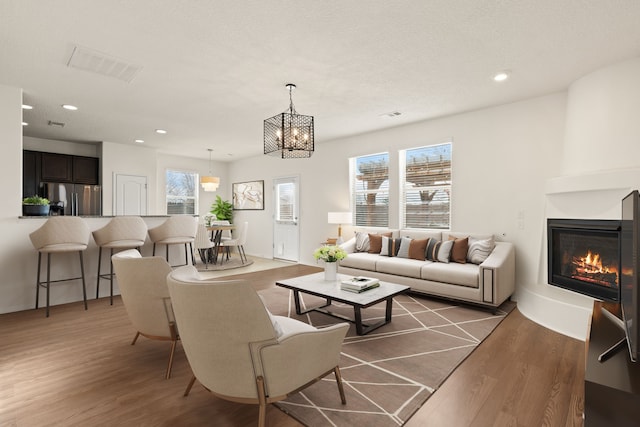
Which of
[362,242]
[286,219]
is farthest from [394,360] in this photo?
[286,219]

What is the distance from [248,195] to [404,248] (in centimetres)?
506

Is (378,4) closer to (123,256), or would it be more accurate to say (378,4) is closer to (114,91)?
(123,256)

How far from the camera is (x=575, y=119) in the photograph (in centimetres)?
347

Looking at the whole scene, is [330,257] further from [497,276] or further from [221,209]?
[221,209]

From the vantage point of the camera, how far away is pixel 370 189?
5867mm

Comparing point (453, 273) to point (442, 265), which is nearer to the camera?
point (453, 273)

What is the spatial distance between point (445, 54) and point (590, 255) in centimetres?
256

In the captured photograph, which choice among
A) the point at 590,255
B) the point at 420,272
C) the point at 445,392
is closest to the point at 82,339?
the point at 445,392

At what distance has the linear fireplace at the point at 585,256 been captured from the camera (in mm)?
3002

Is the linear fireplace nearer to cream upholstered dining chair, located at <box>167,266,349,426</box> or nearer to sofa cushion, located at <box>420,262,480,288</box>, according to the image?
sofa cushion, located at <box>420,262,480,288</box>

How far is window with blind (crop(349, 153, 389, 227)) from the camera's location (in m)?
5.67

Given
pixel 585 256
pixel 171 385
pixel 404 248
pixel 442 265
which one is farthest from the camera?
pixel 404 248

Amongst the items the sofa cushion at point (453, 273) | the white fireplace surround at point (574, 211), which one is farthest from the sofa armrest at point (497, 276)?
the white fireplace surround at point (574, 211)

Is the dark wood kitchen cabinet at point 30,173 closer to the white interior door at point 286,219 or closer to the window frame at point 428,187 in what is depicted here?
the white interior door at point 286,219
